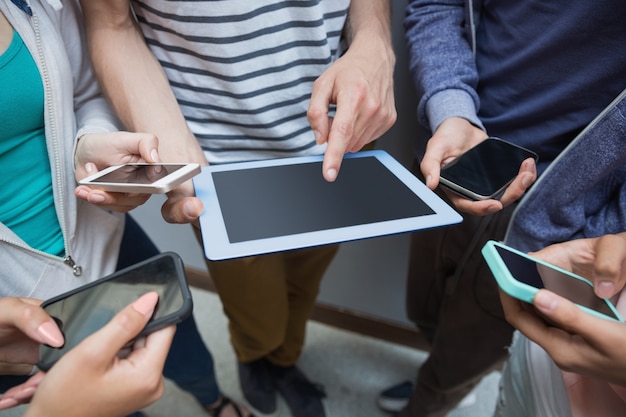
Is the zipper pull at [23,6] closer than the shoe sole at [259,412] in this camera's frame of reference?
Yes

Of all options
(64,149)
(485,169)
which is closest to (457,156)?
(485,169)

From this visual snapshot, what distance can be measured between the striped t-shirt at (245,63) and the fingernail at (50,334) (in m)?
0.36

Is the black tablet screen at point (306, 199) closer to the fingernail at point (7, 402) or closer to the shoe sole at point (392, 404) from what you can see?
the fingernail at point (7, 402)

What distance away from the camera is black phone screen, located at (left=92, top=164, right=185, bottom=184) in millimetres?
486

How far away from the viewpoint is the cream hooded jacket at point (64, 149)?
50 cm

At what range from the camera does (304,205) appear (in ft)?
1.76

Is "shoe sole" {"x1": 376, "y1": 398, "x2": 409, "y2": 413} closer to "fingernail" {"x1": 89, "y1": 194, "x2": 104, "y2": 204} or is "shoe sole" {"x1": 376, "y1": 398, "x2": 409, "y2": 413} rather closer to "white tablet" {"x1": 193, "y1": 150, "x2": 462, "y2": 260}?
"white tablet" {"x1": 193, "y1": 150, "x2": 462, "y2": 260}

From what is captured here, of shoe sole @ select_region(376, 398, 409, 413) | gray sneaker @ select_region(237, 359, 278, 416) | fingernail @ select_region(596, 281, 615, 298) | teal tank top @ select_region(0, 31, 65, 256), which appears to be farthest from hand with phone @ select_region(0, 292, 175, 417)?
shoe sole @ select_region(376, 398, 409, 413)

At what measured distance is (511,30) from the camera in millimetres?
599

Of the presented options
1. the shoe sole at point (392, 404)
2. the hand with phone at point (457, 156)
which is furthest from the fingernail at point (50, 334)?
the shoe sole at point (392, 404)

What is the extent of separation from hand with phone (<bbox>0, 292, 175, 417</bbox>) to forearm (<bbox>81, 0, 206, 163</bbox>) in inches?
10.7

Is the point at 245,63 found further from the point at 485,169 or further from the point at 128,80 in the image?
the point at 485,169

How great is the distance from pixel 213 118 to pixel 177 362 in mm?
499

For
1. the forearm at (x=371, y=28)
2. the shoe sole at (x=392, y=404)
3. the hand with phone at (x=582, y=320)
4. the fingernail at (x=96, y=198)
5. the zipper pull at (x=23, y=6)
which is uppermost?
the zipper pull at (x=23, y=6)
